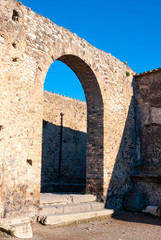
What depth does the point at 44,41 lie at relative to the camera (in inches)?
266

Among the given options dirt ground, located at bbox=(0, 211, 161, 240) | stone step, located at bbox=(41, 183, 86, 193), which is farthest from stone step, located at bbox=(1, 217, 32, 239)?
stone step, located at bbox=(41, 183, 86, 193)

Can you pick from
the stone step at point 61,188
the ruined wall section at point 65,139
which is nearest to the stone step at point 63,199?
the stone step at point 61,188

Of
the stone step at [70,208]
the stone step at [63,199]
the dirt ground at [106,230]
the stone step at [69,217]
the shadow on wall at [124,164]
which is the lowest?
the dirt ground at [106,230]

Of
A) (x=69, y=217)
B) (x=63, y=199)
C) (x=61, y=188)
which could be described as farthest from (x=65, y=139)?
(x=69, y=217)

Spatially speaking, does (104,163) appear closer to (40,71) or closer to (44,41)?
(40,71)

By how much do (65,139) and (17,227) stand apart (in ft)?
30.9

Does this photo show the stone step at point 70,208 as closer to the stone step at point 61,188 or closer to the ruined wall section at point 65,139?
the stone step at point 61,188

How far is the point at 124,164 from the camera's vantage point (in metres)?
9.03

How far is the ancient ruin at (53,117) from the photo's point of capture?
5.69 metres

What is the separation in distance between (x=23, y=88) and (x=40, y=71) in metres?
0.72

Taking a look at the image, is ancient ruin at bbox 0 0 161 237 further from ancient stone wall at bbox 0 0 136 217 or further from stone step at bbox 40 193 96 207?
stone step at bbox 40 193 96 207

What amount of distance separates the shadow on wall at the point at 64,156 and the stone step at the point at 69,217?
521 centimetres

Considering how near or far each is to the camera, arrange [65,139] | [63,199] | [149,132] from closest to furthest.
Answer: [63,199], [149,132], [65,139]

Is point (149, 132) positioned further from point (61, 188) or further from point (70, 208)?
point (70, 208)
